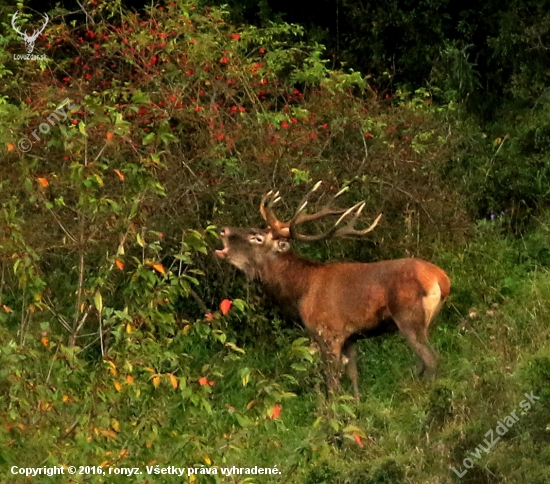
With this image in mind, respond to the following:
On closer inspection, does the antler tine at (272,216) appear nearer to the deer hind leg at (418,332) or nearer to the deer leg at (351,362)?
the deer leg at (351,362)

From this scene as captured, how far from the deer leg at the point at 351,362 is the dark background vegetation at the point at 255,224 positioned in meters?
0.24

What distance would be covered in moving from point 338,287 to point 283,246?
2.53 feet

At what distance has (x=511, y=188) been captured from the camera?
13.1 metres

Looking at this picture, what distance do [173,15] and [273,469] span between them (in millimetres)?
5887

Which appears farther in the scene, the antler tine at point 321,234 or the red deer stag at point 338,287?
the antler tine at point 321,234

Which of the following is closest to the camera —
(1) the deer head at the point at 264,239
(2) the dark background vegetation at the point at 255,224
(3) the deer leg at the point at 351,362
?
(2) the dark background vegetation at the point at 255,224

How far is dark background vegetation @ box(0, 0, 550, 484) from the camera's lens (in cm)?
606

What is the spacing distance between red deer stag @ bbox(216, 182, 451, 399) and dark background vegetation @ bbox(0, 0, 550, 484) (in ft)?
1.00

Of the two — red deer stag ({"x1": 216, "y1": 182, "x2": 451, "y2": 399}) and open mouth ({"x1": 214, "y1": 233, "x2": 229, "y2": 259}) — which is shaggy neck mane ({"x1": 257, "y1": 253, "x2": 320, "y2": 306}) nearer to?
red deer stag ({"x1": 216, "y1": 182, "x2": 451, "y2": 399})

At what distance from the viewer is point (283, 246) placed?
10.7m

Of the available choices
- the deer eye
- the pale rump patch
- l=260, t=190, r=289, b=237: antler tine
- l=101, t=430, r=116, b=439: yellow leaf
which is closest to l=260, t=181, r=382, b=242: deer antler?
l=260, t=190, r=289, b=237: antler tine

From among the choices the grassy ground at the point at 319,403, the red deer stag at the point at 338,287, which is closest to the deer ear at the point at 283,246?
the red deer stag at the point at 338,287

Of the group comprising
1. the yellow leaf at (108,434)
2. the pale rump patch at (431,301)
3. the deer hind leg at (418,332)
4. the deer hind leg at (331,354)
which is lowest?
the deer hind leg at (331,354)

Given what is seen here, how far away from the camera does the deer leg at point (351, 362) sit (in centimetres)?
1014
